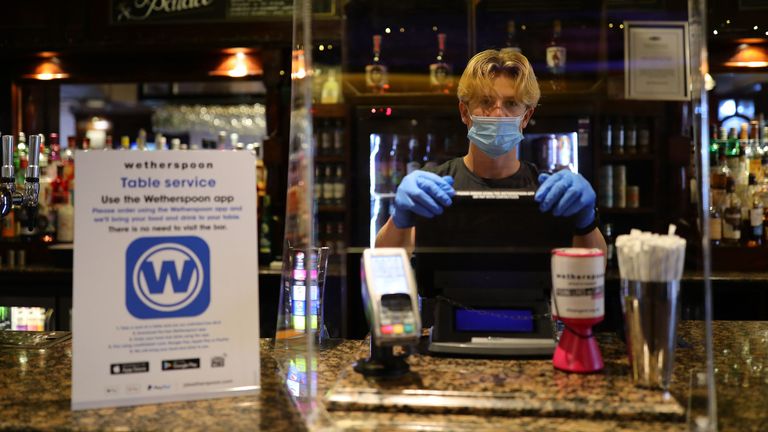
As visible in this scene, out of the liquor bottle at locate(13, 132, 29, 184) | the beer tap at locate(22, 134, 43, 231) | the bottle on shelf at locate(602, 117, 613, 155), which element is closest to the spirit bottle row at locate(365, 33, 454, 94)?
the bottle on shelf at locate(602, 117, 613, 155)

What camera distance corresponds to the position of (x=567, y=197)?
1384 millimetres

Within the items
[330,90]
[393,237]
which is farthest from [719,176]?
[393,237]

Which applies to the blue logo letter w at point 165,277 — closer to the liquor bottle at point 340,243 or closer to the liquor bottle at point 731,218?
the liquor bottle at point 340,243

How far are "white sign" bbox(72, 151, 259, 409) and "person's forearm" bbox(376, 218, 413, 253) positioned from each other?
338 millimetres

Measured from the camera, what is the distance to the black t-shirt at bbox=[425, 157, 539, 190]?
4.72 feet

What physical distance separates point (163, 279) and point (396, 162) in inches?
35.2

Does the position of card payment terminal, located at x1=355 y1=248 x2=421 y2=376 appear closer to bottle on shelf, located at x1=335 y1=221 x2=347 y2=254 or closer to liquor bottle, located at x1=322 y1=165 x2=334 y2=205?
bottle on shelf, located at x1=335 y1=221 x2=347 y2=254

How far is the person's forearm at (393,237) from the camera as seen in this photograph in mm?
1421

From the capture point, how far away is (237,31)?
153 inches

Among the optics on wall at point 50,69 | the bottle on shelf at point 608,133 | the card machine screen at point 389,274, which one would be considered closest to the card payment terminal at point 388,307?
the card machine screen at point 389,274

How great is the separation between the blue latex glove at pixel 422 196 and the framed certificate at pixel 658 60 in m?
0.69

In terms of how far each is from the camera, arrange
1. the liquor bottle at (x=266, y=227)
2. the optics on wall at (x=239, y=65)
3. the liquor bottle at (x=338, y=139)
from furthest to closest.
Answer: the optics on wall at (x=239, y=65) → the liquor bottle at (x=266, y=227) → the liquor bottle at (x=338, y=139)

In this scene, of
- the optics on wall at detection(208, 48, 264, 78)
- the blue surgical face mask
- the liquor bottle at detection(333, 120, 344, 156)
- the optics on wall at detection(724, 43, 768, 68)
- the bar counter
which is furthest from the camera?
the optics on wall at detection(208, 48, 264, 78)

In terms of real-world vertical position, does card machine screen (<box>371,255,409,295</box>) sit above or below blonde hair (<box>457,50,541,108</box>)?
below
